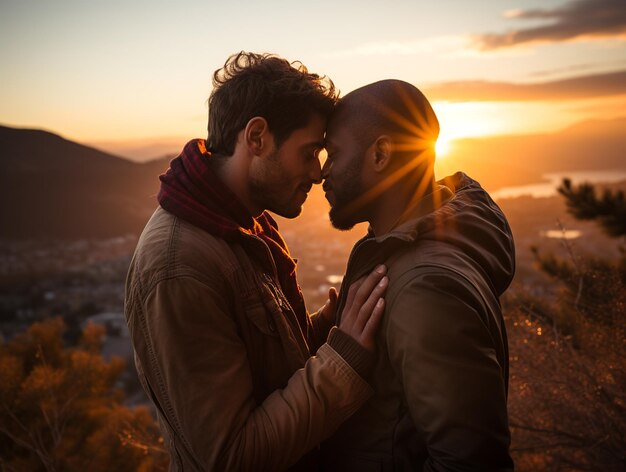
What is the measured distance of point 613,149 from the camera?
1045 inches

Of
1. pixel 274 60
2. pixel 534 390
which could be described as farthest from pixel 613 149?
pixel 274 60

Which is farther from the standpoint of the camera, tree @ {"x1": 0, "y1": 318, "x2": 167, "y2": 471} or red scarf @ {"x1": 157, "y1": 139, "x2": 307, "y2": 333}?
tree @ {"x1": 0, "y1": 318, "x2": 167, "y2": 471}

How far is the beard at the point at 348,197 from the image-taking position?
1.93 m

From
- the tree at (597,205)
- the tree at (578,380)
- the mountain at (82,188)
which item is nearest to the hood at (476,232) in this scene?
the tree at (578,380)

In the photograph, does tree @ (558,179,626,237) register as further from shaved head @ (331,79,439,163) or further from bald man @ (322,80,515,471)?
shaved head @ (331,79,439,163)

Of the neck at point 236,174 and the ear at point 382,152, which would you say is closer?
the ear at point 382,152

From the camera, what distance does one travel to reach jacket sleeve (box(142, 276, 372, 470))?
1.50m

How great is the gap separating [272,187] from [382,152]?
19.5 inches

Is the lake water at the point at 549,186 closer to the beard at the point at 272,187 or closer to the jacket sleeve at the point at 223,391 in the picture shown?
the beard at the point at 272,187

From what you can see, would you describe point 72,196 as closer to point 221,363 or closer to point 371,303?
point 221,363

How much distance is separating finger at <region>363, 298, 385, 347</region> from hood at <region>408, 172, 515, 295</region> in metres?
0.27

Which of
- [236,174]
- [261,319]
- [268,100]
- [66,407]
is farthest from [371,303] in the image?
[66,407]

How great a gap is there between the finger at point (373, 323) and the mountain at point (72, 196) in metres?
25.3

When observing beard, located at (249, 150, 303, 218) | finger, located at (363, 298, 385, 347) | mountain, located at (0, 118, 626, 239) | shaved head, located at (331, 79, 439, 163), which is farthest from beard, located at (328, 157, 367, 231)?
mountain, located at (0, 118, 626, 239)
